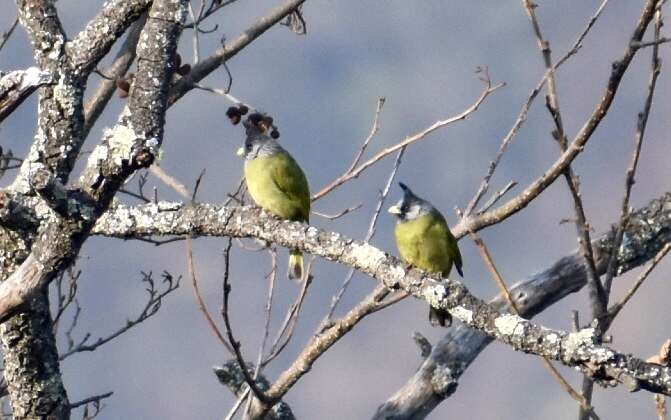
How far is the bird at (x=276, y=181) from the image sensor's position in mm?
6688

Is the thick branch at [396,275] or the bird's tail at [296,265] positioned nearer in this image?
the thick branch at [396,275]

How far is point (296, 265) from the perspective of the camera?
7105 millimetres

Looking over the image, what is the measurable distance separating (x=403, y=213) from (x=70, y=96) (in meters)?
3.27

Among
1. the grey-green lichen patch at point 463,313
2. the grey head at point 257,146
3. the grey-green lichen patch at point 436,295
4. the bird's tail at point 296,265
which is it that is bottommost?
the grey-green lichen patch at point 463,313

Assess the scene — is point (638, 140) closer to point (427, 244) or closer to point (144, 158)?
point (144, 158)

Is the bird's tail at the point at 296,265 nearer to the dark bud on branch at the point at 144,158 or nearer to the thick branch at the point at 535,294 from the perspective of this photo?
the thick branch at the point at 535,294

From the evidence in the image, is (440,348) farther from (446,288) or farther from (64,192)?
(64,192)

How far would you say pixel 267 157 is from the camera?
7070mm

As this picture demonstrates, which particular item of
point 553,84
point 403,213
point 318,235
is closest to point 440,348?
point 403,213

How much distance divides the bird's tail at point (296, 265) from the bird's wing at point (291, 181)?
31 cm

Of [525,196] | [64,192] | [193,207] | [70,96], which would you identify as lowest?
[525,196]

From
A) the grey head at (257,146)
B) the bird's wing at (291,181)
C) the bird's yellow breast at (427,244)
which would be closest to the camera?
the bird's wing at (291,181)

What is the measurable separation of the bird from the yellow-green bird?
62cm

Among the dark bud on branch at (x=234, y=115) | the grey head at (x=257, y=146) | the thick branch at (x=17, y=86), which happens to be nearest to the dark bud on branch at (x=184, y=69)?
the dark bud on branch at (x=234, y=115)
